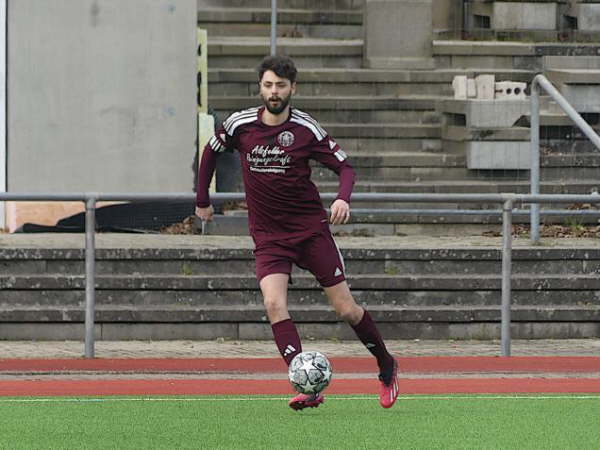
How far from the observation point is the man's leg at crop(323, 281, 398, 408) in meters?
9.63

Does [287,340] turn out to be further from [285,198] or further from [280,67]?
[280,67]

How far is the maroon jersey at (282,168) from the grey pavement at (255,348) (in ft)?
10.4

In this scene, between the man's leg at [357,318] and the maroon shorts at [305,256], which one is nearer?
the maroon shorts at [305,256]

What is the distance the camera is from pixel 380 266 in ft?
45.2

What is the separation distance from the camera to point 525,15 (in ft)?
70.3

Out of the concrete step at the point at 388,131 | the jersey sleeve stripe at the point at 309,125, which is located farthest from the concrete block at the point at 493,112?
the jersey sleeve stripe at the point at 309,125

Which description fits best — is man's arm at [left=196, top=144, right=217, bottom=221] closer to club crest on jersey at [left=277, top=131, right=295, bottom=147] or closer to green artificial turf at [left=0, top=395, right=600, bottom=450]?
club crest on jersey at [left=277, top=131, right=295, bottom=147]

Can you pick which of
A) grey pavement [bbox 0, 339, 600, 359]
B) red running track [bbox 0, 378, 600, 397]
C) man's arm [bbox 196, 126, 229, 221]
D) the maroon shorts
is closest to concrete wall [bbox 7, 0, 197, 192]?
grey pavement [bbox 0, 339, 600, 359]

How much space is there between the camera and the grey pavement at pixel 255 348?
12586 millimetres

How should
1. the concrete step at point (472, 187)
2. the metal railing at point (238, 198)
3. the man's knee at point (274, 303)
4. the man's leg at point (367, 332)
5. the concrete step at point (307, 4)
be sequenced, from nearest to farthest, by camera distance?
the man's knee at point (274, 303) < the man's leg at point (367, 332) < the metal railing at point (238, 198) < the concrete step at point (472, 187) < the concrete step at point (307, 4)

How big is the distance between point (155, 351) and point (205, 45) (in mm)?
5776

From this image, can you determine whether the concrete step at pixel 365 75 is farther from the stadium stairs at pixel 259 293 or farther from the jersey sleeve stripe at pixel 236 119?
the jersey sleeve stripe at pixel 236 119

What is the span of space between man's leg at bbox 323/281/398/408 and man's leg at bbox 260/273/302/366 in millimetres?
378

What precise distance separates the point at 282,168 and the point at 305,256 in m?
0.54
